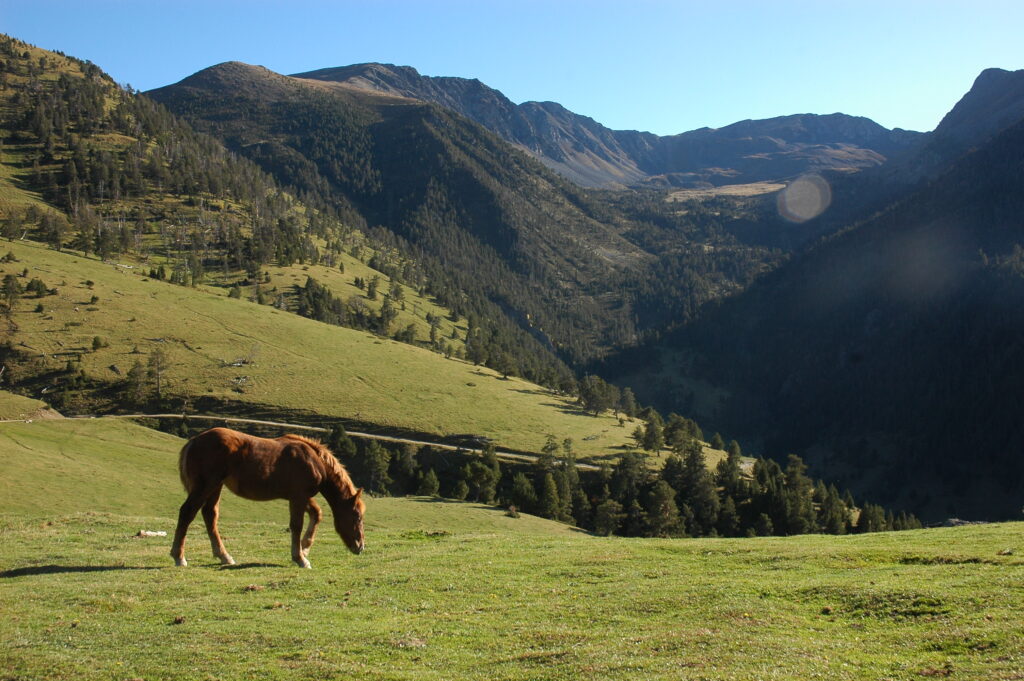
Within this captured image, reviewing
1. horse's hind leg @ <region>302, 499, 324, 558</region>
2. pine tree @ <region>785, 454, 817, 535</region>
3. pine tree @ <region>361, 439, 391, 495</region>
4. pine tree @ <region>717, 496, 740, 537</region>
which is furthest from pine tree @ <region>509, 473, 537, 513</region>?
horse's hind leg @ <region>302, 499, 324, 558</region>

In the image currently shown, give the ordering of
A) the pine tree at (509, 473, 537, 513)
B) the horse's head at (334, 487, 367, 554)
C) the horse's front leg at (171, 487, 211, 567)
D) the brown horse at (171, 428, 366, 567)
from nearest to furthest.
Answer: the horse's front leg at (171, 487, 211, 567)
the brown horse at (171, 428, 366, 567)
the horse's head at (334, 487, 367, 554)
the pine tree at (509, 473, 537, 513)

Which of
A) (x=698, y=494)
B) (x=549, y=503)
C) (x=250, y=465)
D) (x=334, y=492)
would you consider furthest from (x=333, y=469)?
(x=698, y=494)

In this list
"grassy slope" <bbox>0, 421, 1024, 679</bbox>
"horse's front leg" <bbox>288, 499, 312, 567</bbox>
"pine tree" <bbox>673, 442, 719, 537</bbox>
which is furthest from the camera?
"pine tree" <bbox>673, 442, 719, 537</bbox>

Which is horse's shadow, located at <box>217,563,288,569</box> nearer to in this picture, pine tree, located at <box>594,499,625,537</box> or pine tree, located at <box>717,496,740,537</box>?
pine tree, located at <box>594,499,625,537</box>

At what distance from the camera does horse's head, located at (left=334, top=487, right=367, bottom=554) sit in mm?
18656

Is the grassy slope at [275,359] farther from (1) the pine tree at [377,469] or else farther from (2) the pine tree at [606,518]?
(2) the pine tree at [606,518]

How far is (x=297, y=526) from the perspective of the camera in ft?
59.7

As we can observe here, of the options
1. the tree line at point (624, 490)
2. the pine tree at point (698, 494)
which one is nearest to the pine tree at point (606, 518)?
the tree line at point (624, 490)

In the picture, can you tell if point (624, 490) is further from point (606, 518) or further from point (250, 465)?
point (250, 465)

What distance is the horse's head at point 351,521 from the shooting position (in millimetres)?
18656

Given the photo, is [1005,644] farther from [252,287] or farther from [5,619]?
[252,287]

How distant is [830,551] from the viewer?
2212 centimetres

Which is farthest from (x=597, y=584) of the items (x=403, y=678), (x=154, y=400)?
(x=154, y=400)

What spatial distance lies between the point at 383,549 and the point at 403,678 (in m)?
12.6
